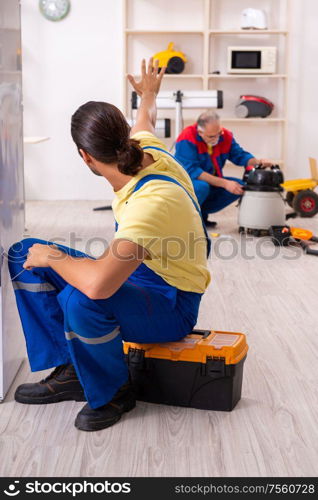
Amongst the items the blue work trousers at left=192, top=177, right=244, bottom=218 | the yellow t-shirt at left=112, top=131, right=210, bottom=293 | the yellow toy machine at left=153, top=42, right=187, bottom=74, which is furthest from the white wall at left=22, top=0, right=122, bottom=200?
the yellow t-shirt at left=112, top=131, right=210, bottom=293

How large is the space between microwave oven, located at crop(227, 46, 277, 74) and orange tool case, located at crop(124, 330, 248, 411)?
15.9 ft

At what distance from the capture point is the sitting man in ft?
16.6

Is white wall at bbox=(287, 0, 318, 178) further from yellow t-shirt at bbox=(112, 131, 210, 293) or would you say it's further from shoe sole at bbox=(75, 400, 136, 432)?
shoe sole at bbox=(75, 400, 136, 432)

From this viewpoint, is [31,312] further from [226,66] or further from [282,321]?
[226,66]

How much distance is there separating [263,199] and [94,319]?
3.19m

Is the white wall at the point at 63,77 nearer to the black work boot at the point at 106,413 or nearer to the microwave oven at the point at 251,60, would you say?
the microwave oven at the point at 251,60

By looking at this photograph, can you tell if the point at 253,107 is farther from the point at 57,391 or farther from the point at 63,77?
the point at 57,391

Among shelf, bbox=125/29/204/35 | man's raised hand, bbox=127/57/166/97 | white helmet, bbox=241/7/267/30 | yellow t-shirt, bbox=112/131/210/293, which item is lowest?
yellow t-shirt, bbox=112/131/210/293

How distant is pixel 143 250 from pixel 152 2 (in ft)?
18.0

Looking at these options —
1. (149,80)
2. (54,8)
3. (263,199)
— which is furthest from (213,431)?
(54,8)

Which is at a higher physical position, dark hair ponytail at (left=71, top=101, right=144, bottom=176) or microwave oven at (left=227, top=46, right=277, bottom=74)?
microwave oven at (left=227, top=46, right=277, bottom=74)

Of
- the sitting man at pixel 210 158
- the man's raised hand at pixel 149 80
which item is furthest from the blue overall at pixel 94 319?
the sitting man at pixel 210 158

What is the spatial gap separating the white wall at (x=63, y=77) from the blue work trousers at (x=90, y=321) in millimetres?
4984

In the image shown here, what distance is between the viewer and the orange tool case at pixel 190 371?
2207 millimetres
